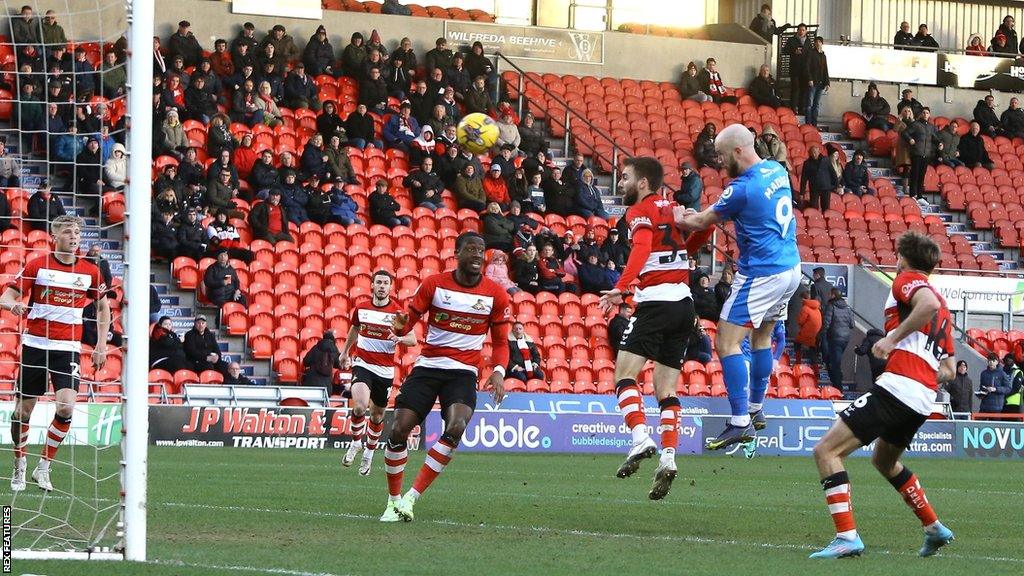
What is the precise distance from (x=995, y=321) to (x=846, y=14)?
37.5 feet

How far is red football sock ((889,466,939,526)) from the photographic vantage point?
9.80 meters

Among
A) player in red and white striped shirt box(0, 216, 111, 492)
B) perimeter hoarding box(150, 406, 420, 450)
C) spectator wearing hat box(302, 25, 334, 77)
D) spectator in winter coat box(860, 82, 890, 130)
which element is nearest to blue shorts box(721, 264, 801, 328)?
player in red and white striped shirt box(0, 216, 111, 492)

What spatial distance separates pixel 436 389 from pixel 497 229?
15.8 meters

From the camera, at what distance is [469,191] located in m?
28.9

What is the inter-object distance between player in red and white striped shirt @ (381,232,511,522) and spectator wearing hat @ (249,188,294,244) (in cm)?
1472

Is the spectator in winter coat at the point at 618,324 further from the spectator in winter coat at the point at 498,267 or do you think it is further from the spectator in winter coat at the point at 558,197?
the spectator in winter coat at the point at 558,197

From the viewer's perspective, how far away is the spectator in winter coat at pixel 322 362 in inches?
960

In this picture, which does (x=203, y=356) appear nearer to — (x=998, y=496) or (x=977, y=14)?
(x=998, y=496)

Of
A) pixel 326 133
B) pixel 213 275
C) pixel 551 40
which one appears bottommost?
pixel 213 275

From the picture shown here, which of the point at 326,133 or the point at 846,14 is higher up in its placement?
the point at 846,14

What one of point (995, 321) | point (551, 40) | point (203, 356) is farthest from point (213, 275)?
point (995, 321)

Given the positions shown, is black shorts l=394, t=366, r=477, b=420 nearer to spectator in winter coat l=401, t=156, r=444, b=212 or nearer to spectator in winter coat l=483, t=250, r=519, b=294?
spectator in winter coat l=483, t=250, r=519, b=294

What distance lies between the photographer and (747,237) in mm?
11711

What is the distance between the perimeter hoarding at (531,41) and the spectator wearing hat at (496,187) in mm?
5272
